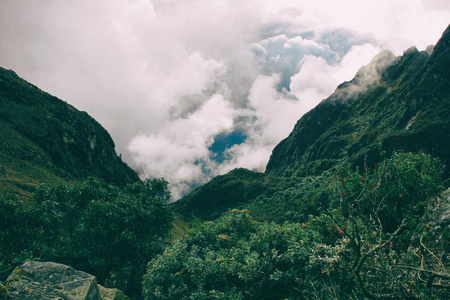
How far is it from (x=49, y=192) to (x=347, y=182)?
24.9 meters

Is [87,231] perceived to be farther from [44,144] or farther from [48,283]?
[44,144]

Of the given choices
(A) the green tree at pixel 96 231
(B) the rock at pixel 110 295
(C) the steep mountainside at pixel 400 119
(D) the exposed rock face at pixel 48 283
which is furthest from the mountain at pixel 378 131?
(D) the exposed rock face at pixel 48 283

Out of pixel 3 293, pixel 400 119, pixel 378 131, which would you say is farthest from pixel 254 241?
pixel 378 131

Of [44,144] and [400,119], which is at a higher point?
[44,144]

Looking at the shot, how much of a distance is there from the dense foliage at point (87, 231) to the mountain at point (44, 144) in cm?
4464

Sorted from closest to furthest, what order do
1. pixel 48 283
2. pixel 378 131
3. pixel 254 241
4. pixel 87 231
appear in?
pixel 48 283 < pixel 254 241 < pixel 87 231 < pixel 378 131

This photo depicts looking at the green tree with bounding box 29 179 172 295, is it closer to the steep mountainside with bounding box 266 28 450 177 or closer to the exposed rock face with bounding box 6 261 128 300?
the exposed rock face with bounding box 6 261 128 300

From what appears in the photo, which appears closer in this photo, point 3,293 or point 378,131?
point 3,293

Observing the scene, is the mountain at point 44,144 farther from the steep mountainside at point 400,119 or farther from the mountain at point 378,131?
the steep mountainside at point 400,119

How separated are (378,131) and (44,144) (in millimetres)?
152874

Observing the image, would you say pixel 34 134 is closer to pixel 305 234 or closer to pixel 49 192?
pixel 49 192

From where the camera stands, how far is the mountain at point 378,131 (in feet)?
209

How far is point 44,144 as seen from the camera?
99.0 metres

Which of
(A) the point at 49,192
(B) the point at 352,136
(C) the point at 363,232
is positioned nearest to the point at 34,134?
(A) the point at 49,192
